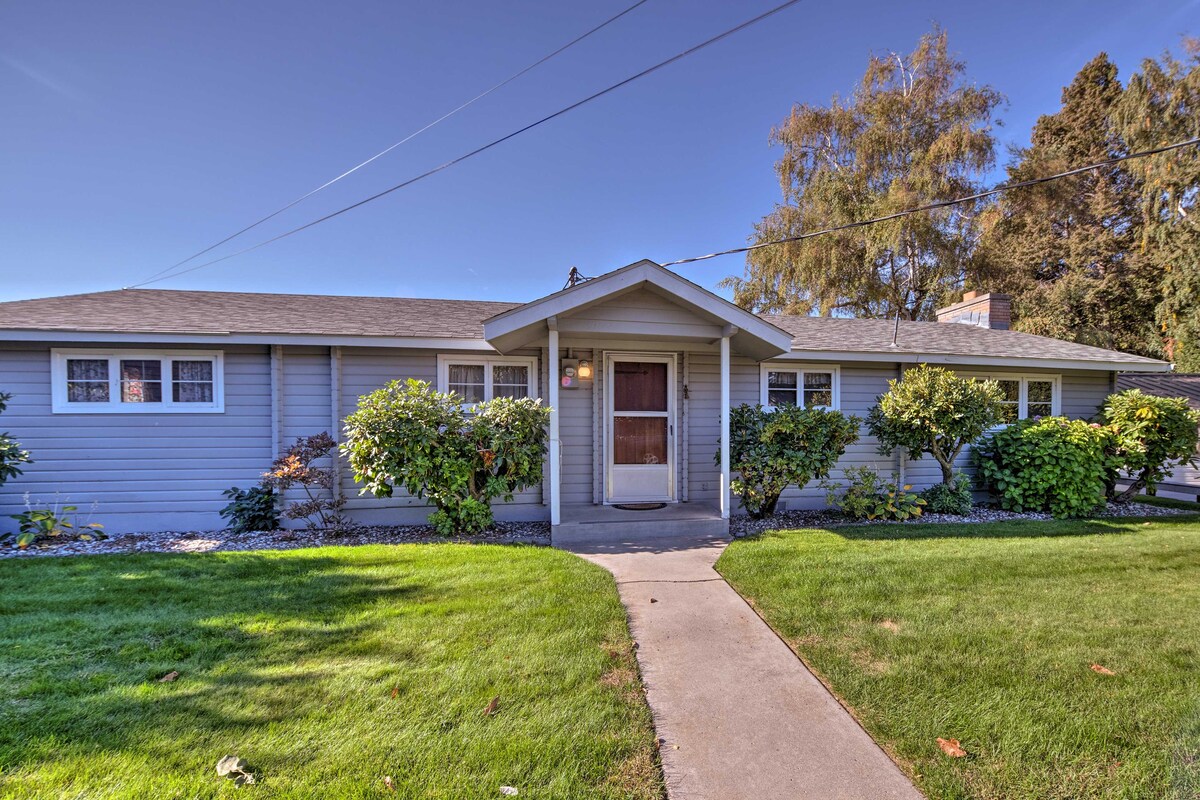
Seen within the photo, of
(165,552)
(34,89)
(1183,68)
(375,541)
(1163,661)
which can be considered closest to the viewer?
(1163,661)

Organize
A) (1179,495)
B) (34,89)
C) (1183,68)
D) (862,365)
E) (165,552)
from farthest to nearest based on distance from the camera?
(1183,68)
(1179,495)
(862,365)
(34,89)
(165,552)

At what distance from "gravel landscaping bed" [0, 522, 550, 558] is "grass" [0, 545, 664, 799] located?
1166 millimetres

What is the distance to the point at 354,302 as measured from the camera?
8484 millimetres

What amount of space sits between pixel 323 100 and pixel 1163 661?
11.9 metres

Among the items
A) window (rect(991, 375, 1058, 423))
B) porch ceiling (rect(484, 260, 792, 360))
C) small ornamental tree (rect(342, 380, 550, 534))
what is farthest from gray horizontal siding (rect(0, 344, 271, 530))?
window (rect(991, 375, 1058, 423))

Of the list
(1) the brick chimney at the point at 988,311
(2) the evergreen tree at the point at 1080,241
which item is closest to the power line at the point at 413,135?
(1) the brick chimney at the point at 988,311

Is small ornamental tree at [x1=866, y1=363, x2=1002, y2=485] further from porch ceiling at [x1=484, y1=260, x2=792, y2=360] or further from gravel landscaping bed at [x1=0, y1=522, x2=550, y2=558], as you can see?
gravel landscaping bed at [x1=0, y1=522, x2=550, y2=558]

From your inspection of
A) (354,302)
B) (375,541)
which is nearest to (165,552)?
(375,541)

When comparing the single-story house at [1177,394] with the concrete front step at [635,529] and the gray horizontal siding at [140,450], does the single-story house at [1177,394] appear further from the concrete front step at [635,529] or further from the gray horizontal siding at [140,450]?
the gray horizontal siding at [140,450]

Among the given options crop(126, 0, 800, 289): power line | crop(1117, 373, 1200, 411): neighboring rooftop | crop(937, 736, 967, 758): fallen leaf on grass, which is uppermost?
crop(126, 0, 800, 289): power line

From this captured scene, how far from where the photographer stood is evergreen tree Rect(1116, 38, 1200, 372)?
47.1 feet

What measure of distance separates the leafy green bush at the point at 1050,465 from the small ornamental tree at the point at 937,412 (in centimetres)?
76

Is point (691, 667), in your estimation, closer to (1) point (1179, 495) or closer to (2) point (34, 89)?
(2) point (34, 89)

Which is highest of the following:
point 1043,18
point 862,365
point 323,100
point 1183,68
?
point 1183,68
